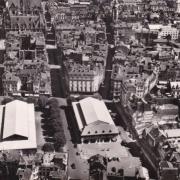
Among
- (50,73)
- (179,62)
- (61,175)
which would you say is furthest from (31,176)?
(179,62)

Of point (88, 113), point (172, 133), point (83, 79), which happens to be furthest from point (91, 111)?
point (172, 133)

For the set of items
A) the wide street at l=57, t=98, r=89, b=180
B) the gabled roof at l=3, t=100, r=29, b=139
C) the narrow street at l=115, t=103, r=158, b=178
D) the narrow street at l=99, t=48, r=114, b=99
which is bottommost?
the wide street at l=57, t=98, r=89, b=180

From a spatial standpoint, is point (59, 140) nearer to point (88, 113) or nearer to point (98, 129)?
point (98, 129)

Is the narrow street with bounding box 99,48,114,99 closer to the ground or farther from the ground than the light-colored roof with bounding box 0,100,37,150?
farther from the ground

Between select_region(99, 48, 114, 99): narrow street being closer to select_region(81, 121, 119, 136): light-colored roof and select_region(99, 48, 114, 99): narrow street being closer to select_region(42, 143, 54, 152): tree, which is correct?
select_region(81, 121, 119, 136): light-colored roof

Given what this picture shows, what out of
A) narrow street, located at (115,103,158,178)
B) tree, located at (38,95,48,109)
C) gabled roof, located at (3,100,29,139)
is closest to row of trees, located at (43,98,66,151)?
tree, located at (38,95,48,109)

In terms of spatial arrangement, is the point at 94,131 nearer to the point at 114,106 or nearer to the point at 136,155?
the point at 136,155

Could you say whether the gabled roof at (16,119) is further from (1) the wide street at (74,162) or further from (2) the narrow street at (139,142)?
(2) the narrow street at (139,142)

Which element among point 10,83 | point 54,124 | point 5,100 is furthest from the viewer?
point 10,83
